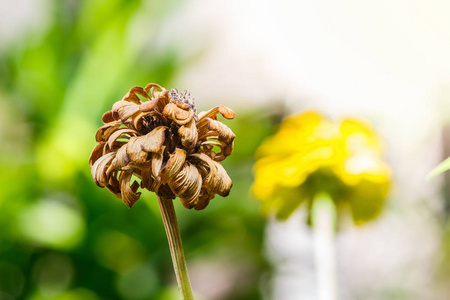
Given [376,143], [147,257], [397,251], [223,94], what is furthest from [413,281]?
[223,94]

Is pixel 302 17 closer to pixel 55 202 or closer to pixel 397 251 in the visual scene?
pixel 397 251

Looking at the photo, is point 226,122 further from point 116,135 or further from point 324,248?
point 116,135

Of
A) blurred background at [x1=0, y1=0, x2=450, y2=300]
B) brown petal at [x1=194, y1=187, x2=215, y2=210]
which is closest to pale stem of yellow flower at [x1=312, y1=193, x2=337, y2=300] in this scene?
brown petal at [x1=194, y1=187, x2=215, y2=210]

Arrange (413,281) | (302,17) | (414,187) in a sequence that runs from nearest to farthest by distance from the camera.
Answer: (413,281)
(414,187)
(302,17)

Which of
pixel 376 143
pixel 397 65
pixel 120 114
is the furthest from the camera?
pixel 397 65

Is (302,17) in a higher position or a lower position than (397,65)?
higher

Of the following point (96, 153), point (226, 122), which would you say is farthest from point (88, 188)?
point (96, 153)
